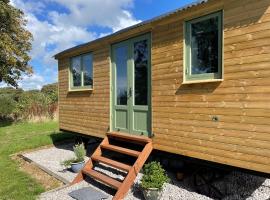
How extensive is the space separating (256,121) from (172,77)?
6.42 feet

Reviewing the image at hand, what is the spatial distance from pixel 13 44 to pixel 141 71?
13316 millimetres

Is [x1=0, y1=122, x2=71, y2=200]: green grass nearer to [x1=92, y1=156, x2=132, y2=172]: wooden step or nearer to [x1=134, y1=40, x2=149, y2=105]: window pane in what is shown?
[x1=92, y1=156, x2=132, y2=172]: wooden step

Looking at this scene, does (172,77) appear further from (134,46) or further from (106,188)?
(106,188)

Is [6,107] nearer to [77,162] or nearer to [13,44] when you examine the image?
[13,44]

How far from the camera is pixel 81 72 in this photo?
31.2 feet

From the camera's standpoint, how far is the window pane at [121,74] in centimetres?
754

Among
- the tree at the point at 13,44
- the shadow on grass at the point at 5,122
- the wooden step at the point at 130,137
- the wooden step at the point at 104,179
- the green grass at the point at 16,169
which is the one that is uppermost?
the tree at the point at 13,44

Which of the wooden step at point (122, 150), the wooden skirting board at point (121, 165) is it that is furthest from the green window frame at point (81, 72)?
the wooden step at point (122, 150)

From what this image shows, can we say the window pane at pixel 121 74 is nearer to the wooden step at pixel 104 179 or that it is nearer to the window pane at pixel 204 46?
the wooden step at pixel 104 179

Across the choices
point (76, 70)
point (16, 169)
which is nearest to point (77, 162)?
point (16, 169)

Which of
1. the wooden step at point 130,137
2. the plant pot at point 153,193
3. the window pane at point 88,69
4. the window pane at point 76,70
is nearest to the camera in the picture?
the plant pot at point 153,193

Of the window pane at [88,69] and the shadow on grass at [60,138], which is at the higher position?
the window pane at [88,69]

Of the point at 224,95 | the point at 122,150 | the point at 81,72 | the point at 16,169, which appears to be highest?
the point at 81,72

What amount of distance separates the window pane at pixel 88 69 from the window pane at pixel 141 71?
2.19m
